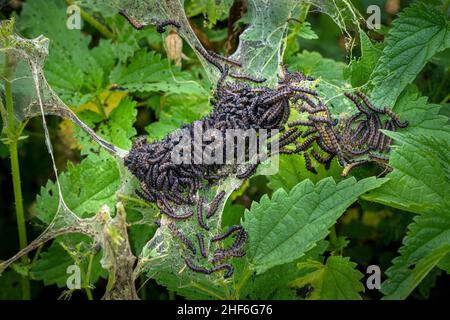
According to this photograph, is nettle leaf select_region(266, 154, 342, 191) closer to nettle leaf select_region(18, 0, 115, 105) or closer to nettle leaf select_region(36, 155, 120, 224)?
nettle leaf select_region(36, 155, 120, 224)

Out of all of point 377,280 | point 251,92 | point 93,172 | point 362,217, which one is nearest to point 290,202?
point 251,92

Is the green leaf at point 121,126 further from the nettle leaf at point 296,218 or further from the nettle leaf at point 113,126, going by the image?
the nettle leaf at point 296,218

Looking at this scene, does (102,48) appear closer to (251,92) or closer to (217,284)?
(251,92)

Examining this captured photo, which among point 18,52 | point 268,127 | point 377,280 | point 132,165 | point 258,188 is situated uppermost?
point 18,52

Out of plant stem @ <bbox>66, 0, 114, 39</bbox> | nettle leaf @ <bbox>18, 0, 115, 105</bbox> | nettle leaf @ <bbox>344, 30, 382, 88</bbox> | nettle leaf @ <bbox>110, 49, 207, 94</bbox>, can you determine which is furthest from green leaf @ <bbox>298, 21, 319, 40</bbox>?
plant stem @ <bbox>66, 0, 114, 39</bbox>

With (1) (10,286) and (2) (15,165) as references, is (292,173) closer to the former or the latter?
(2) (15,165)

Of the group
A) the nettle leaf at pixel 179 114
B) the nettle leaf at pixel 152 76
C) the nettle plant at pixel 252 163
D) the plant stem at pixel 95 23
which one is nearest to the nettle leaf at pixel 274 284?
the nettle plant at pixel 252 163

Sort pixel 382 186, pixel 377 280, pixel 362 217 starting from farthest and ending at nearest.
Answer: pixel 362 217 → pixel 377 280 → pixel 382 186

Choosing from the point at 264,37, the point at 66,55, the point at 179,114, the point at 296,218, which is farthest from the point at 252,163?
the point at 66,55
